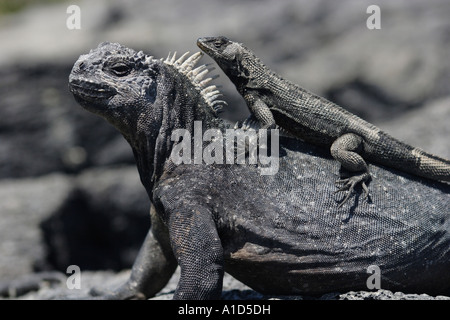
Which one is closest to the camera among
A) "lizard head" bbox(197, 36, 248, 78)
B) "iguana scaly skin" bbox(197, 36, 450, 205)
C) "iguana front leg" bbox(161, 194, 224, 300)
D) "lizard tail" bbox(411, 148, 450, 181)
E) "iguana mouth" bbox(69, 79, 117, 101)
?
"iguana front leg" bbox(161, 194, 224, 300)

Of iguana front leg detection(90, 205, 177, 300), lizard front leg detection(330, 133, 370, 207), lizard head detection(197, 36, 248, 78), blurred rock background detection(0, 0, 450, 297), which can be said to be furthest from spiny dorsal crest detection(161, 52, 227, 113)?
blurred rock background detection(0, 0, 450, 297)

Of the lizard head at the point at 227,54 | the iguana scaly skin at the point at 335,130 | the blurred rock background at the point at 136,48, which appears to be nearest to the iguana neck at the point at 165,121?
the iguana scaly skin at the point at 335,130

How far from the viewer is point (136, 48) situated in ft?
44.6

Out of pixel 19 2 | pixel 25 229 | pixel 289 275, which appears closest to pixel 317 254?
pixel 289 275

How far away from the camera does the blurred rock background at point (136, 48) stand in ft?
41.0

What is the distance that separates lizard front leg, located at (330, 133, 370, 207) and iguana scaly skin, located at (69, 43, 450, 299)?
0.45 feet

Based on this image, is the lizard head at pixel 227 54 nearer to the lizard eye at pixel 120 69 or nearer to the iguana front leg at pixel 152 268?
the lizard eye at pixel 120 69

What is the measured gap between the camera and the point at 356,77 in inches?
560

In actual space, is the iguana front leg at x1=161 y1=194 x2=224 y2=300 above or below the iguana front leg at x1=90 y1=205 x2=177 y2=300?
above

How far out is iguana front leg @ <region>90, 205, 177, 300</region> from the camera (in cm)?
640

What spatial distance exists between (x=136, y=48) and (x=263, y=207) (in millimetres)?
8841

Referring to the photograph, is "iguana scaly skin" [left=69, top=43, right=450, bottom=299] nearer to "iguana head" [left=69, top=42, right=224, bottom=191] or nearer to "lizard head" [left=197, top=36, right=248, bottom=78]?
"iguana head" [left=69, top=42, right=224, bottom=191]

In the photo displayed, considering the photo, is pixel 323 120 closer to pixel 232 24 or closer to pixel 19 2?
pixel 232 24
